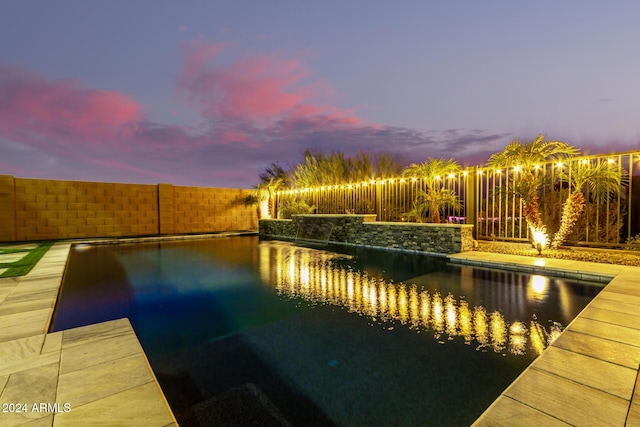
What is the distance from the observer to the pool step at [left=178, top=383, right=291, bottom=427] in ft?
4.99

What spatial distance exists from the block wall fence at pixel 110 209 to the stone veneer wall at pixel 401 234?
475cm

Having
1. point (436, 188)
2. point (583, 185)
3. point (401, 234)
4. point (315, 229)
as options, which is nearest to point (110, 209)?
point (315, 229)

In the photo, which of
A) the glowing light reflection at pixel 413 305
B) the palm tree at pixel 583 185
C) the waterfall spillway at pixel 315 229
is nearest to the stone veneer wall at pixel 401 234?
the waterfall spillway at pixel 315 229

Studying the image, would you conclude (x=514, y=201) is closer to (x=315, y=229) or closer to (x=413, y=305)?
(x=413, y=305)

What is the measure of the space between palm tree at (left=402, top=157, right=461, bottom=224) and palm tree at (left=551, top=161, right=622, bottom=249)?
2.29 meters

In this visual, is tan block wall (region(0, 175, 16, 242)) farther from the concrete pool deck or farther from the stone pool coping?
the stone pool coping

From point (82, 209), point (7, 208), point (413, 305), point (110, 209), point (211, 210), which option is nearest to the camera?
point (413, 305)

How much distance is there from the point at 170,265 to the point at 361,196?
21.8ft

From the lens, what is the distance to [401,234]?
7.97 metres

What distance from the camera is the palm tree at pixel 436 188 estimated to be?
7.81 m

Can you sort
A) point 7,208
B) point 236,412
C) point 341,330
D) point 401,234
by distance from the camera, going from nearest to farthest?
1. point 236,412
2. point 341,330
3. point 401,234
4. point 7,208

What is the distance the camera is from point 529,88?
37.5 feet

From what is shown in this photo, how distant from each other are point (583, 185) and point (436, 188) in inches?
126

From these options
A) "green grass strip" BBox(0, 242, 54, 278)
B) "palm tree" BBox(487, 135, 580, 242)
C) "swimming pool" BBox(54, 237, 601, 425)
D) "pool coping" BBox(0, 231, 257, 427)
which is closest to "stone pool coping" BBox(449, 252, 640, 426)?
"swimming pool" BBox(54, 237, 601, 425)
